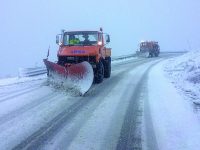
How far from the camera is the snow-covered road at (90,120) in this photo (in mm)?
8078

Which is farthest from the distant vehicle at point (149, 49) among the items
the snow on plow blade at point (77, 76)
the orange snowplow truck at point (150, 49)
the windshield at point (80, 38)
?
the snow on plow blade at point (77, 76)

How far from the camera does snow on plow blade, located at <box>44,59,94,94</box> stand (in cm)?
1478

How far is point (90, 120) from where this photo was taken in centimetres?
1012

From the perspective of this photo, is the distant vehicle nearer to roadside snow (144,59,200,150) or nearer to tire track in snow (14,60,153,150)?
roadside snow (144,59,200,150)

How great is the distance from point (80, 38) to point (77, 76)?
3.58m

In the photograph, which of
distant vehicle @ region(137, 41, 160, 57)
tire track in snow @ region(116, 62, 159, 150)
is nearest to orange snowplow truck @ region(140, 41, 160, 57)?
distant vehicle @ region(137, 41, 160, 57)

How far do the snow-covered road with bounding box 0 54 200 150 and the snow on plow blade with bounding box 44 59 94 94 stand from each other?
395mm

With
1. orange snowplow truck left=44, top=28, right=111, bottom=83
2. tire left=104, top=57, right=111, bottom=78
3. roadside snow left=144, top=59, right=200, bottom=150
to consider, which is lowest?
roadside snow left=144, top=59, right=200, bottom=150

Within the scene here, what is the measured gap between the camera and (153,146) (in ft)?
25.5

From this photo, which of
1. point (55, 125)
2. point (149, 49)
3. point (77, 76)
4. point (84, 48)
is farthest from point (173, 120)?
point (149, 49)

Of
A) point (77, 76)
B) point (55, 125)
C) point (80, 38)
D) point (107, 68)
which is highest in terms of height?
point (80, 38)

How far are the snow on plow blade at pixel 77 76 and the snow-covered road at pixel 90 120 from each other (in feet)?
1.30

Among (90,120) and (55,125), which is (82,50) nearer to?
(90,120)

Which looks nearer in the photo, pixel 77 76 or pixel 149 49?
pixel 77 76
